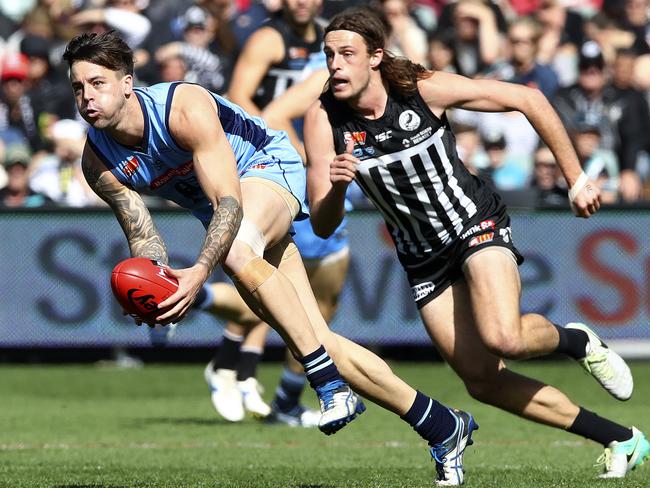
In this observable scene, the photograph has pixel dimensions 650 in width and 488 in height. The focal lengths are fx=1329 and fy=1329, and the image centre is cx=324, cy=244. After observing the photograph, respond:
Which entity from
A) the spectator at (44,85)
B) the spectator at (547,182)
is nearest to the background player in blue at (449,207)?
the spectator at (547,182)

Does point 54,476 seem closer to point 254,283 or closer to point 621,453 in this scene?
point 254,283

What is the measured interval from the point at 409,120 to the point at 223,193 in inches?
48.2

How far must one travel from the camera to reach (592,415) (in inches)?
262

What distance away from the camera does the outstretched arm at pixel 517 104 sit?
6328mm

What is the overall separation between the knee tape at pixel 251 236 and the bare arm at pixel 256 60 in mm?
3510

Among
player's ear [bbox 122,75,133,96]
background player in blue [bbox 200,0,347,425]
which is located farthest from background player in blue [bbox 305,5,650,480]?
background player in blue [bbox 200,0,347,425]

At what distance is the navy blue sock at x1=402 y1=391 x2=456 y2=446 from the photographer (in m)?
6.12

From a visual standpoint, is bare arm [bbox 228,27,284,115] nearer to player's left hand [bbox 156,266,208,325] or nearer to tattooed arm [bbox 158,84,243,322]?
tattooed arm [bbox 158,84,243,322]

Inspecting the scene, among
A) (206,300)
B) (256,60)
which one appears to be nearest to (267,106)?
(256,60)

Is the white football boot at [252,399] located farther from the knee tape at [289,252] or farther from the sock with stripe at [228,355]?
the knee tape at [289,252]

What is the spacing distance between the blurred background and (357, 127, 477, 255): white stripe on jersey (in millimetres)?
5272

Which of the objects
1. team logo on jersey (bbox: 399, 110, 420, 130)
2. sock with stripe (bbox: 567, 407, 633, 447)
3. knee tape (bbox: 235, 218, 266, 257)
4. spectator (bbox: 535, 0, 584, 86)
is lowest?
spectator (bbox: 535, 0, 584, 86)

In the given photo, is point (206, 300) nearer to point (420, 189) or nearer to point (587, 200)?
point (420, 189)

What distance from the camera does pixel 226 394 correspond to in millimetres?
9086
